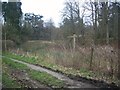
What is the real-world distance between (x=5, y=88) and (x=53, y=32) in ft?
35.2

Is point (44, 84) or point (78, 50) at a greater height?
point (78, 50)

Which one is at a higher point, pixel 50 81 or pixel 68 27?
pixel 68 27

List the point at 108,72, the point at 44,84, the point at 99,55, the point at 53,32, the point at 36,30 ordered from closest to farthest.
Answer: the point at 44,84
the point at 108,72
the point at 99,55
the point at 36,30
the point at 53,32

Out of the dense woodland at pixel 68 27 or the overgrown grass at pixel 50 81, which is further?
the dense woodland at pixel 68 27

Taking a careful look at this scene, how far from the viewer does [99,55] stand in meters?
8.88

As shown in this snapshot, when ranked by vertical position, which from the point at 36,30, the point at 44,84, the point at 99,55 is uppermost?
the point at 36,30

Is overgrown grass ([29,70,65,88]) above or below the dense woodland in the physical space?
below

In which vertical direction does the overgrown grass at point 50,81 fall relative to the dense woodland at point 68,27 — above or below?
below

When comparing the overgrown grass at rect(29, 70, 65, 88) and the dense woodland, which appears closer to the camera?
the overgrown grass at rect(29, 70, 65, 88)

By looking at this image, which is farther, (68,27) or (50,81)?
(68,27)

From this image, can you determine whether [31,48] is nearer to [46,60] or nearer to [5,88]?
[46,60]

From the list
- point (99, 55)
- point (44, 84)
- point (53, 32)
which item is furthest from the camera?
point (53, 32)

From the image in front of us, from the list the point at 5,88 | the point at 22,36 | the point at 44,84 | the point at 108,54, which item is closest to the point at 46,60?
the point at 22,36

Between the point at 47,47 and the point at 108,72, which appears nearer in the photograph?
the point at 108,72
